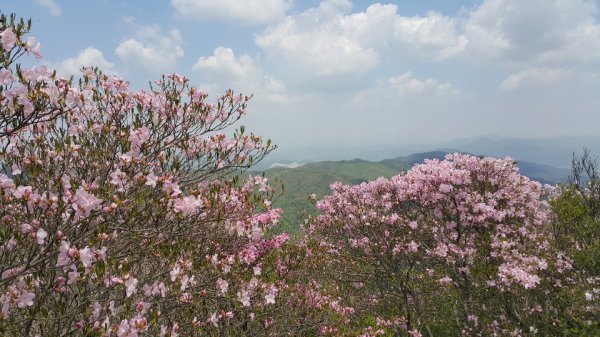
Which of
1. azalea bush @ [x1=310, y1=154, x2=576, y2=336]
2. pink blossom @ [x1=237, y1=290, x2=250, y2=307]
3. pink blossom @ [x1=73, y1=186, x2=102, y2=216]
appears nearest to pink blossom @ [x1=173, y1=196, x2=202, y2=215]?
pink blossom @ [x1=73, y1=186, x2=102, y2=216]

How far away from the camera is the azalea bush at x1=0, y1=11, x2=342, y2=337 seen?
429 cm

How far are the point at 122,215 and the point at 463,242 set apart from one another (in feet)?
34.5

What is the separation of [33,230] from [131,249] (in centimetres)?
179

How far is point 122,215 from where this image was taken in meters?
5.82

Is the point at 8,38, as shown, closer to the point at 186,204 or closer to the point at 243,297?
the point at 186,204

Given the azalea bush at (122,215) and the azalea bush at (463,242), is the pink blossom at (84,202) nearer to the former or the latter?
the azalea bush at (122,215)

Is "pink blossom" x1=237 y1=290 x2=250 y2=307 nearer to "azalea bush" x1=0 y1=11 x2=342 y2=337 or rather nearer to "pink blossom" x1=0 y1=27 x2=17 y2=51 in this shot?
"azalea bush" x1=0 y1=11 x2=342 y2=337

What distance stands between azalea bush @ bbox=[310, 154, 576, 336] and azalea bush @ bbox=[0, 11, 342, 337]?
4.67 m

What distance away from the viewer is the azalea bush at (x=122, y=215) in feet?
14.1

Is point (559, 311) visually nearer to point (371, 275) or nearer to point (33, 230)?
point (371, 275)

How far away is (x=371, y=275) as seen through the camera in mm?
15789

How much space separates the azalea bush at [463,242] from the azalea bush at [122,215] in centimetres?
467

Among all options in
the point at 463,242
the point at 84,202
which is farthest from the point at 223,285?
the point at 463,242

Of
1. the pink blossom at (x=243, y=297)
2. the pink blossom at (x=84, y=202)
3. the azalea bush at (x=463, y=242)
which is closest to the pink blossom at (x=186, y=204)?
the pink blossom at (x=84, y=202)
